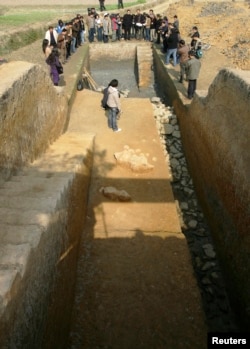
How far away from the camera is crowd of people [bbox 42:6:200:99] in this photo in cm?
1080

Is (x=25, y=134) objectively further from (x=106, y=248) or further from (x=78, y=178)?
(x=106, y=248)

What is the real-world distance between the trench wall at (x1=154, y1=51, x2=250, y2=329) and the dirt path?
795 mm

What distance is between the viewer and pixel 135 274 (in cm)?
559

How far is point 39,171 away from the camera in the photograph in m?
5.80

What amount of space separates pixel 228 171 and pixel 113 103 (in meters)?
4.61

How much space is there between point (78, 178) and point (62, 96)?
11.8 ft

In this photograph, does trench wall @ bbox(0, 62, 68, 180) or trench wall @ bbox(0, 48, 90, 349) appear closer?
trench wall @ bbox(0, 48, 90, 349)

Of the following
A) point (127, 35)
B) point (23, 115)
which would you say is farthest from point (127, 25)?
point (23, 115)

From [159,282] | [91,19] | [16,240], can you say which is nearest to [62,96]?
[159,282]

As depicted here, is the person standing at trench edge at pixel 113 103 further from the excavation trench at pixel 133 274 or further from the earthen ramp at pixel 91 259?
the excavation trench at pixel 133 274

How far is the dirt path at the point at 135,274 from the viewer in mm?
4816

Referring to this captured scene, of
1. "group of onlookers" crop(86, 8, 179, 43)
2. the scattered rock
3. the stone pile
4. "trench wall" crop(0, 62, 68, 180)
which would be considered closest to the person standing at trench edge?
the stone pile

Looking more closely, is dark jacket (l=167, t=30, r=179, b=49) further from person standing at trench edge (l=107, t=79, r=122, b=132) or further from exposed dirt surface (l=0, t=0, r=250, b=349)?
exposed dirt surface (l=0, t=0, r=250, b=349)

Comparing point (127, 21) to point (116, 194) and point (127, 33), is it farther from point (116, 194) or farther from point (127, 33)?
point (116, 194)
